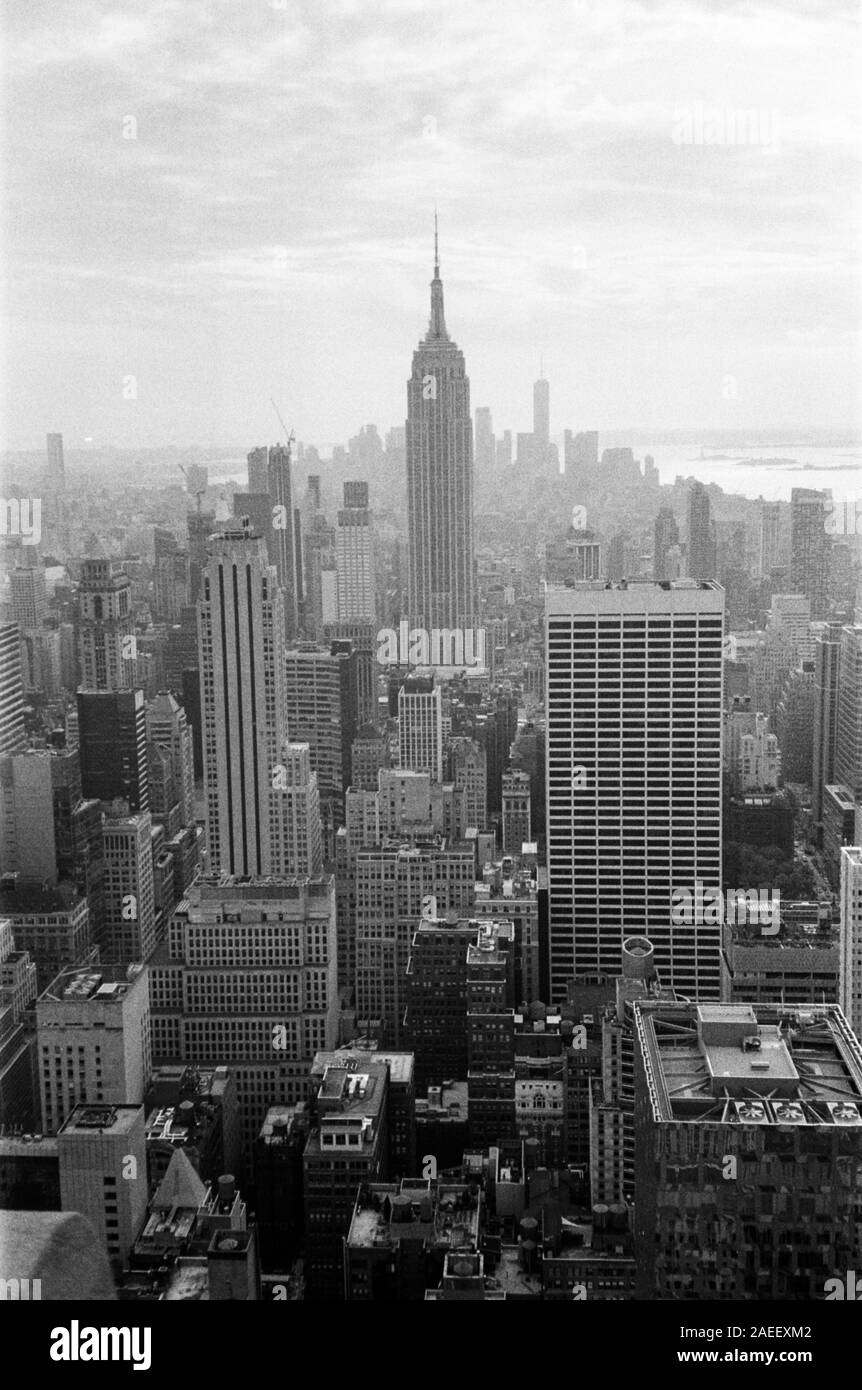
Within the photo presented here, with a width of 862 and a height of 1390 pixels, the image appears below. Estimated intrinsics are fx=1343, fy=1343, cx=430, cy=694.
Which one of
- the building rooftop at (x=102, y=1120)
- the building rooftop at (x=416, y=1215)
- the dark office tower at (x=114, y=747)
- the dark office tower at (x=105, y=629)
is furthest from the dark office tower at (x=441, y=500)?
the building rooftop at (x=416, y=1215)

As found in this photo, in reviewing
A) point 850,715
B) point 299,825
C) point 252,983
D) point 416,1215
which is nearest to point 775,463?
point 850,715

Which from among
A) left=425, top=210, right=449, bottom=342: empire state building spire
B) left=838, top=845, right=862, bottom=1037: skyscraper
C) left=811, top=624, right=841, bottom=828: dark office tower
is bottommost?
left=838, top=845, right=862, bottom=1037: skyscraper

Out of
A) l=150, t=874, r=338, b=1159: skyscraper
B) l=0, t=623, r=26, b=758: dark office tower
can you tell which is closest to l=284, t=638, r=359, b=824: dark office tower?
l=150, t=874, r=338, b=1159: skyscraper

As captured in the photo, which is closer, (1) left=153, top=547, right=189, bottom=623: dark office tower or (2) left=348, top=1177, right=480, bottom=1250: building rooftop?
(2) left=348, top=1177, right=480, bottom=1250: building rooftop

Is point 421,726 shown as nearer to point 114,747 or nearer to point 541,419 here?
point 114,747

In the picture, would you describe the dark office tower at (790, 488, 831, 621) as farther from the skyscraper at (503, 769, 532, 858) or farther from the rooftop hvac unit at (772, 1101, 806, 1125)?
the rooftop hvac unit at (772, 1101, 806, 1125)

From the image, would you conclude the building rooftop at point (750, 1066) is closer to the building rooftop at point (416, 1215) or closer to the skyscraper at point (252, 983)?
the building rooftop at point (416, 1215)
